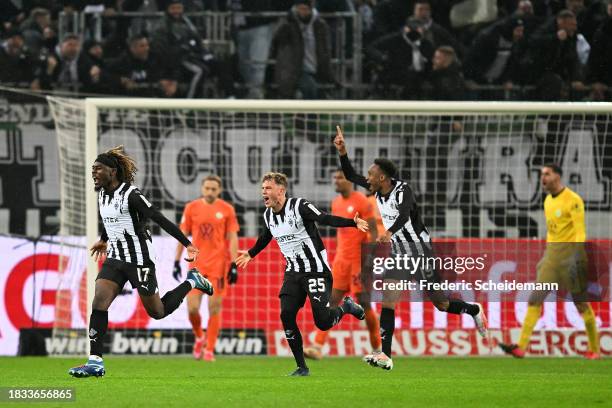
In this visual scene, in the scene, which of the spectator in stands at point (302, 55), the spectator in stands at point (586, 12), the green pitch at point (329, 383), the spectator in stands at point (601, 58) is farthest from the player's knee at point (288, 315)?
the spectator in stands at point (586, 12)

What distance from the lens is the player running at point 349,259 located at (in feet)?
46.2

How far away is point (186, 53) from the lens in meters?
18.6

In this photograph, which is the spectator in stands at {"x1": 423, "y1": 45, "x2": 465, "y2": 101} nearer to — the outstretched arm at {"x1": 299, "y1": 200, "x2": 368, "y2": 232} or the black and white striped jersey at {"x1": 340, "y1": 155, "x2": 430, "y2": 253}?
the black and white striped jersey at {"x1": 340, "y1": 155, "x2": 430, "y2": 253}

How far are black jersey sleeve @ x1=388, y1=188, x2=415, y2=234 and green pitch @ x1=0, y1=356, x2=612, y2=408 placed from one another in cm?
144

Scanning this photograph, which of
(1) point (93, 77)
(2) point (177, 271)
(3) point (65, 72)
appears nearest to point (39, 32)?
(3) point (65, 72)

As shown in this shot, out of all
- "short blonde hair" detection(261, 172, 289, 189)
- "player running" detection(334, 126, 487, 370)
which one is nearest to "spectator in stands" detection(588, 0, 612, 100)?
"player running" detection(334, 126, 487, 370)

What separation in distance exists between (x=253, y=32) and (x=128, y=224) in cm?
962

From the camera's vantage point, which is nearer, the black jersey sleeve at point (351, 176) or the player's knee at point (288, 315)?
the player's knee at point (288, 315)

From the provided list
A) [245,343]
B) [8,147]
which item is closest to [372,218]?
[245,343]

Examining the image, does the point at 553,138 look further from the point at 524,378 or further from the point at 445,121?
the point at 524,378

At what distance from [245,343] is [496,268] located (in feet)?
11.4

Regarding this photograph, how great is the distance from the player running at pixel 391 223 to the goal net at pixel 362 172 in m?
1.88

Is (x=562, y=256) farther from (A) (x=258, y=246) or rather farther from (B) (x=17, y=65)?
(B) (x=17, y=65)

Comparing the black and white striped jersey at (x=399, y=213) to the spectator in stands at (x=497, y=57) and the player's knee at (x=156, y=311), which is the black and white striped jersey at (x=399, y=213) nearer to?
the player's knee at (x=156, y=311)
